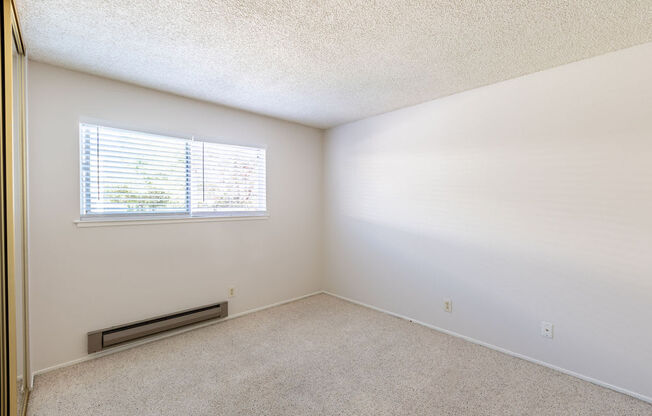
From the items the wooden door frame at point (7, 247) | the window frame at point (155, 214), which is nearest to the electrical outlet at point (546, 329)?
the window frame at point (155, 214)

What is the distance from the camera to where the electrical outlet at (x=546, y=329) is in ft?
8.12

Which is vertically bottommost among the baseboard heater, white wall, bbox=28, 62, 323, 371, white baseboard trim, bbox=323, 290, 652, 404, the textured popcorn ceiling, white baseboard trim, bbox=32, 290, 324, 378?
white baseboard trim, bbox=323, 290, 652, 404

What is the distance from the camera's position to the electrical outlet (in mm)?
2475

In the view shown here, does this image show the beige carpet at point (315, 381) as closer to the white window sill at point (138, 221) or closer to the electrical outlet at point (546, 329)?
the electrical outlet at point (546, 329)

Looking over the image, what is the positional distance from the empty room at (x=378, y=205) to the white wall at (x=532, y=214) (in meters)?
Result: 0.02

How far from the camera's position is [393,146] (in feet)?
11.8

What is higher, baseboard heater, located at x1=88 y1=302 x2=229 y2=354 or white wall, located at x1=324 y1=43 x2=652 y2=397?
white wall, located at x1=324 y1=43 x2=652 y2=397

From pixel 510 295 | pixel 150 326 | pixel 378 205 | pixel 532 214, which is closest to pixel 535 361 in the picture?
pixel 510 295

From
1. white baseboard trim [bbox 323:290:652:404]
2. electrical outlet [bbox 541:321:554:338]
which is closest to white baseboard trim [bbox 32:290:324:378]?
white baseboard trim [bbox 323:290:652:404]

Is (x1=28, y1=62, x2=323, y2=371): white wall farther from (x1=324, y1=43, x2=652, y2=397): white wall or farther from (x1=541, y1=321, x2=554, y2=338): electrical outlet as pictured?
(x1=541, y1=321, x2=554, y2=338): electrical outlet

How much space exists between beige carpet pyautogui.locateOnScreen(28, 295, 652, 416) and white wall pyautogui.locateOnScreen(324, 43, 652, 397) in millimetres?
339

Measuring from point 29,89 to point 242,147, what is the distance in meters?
1.85

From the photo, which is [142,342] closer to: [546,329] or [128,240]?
[128,240]

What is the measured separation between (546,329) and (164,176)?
3656 millimetres
